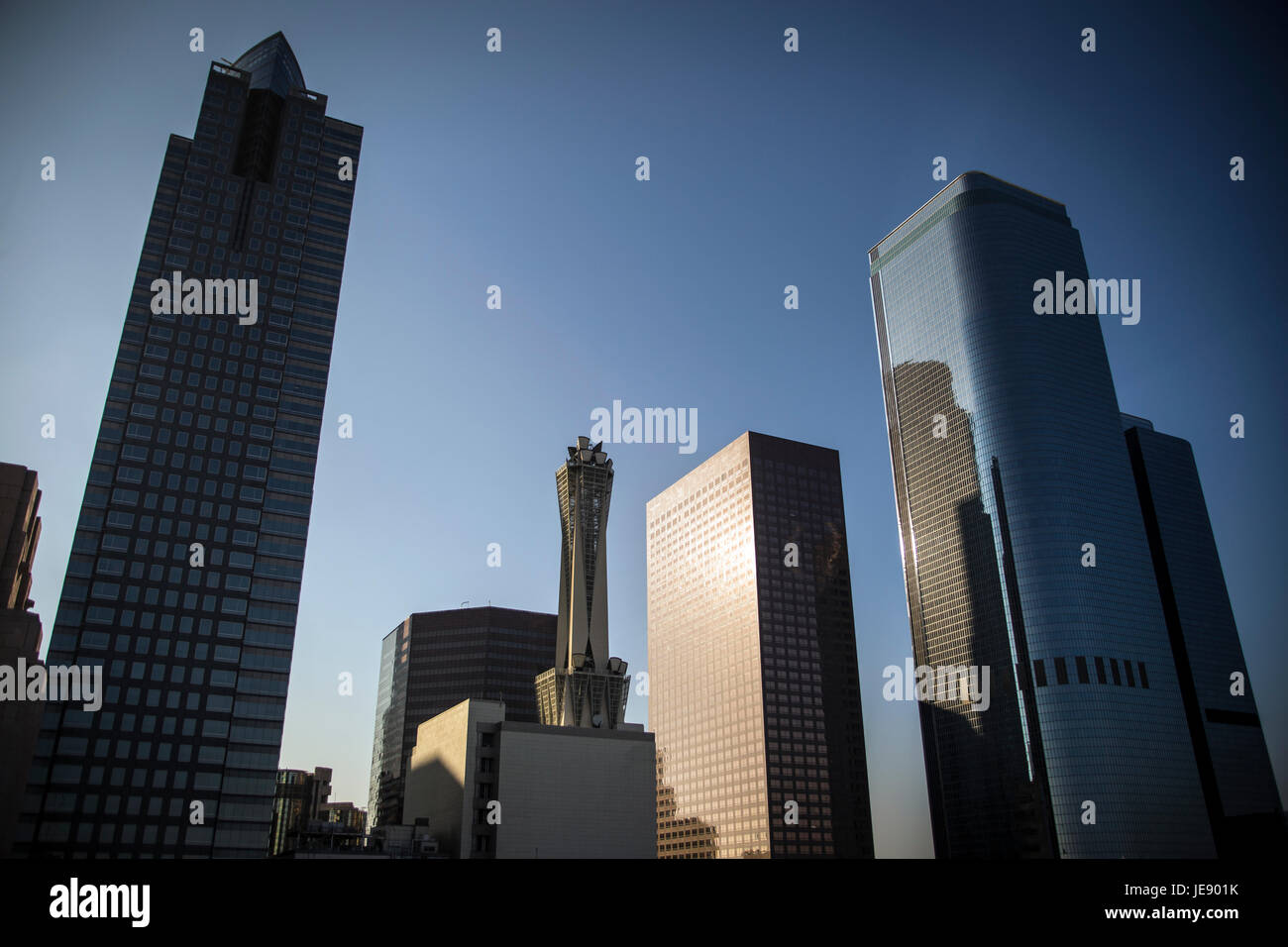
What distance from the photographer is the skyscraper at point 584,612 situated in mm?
134375

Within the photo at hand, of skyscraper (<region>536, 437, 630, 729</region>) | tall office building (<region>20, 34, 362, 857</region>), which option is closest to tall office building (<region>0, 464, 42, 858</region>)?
tall office building (<region>20, 34, 362, 857</region>)

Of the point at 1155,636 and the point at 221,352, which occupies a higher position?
the point at 221,352

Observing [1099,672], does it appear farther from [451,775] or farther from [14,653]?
[14,653]

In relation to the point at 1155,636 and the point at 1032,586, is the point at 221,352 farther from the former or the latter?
the point at 1155,636

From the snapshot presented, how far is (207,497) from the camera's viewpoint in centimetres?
13438

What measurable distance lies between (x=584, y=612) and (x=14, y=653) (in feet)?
248

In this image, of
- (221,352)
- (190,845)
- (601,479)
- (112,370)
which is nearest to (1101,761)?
(601,479)

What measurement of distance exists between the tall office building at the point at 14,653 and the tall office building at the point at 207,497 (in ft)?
31.6

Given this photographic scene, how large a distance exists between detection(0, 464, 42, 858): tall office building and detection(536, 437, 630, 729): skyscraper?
65724mm

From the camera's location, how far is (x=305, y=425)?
14612cm

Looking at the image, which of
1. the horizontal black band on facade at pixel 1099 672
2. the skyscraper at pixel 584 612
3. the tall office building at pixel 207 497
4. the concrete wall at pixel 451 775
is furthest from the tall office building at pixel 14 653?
the horizontal black band on facade at pixel 1099 672
